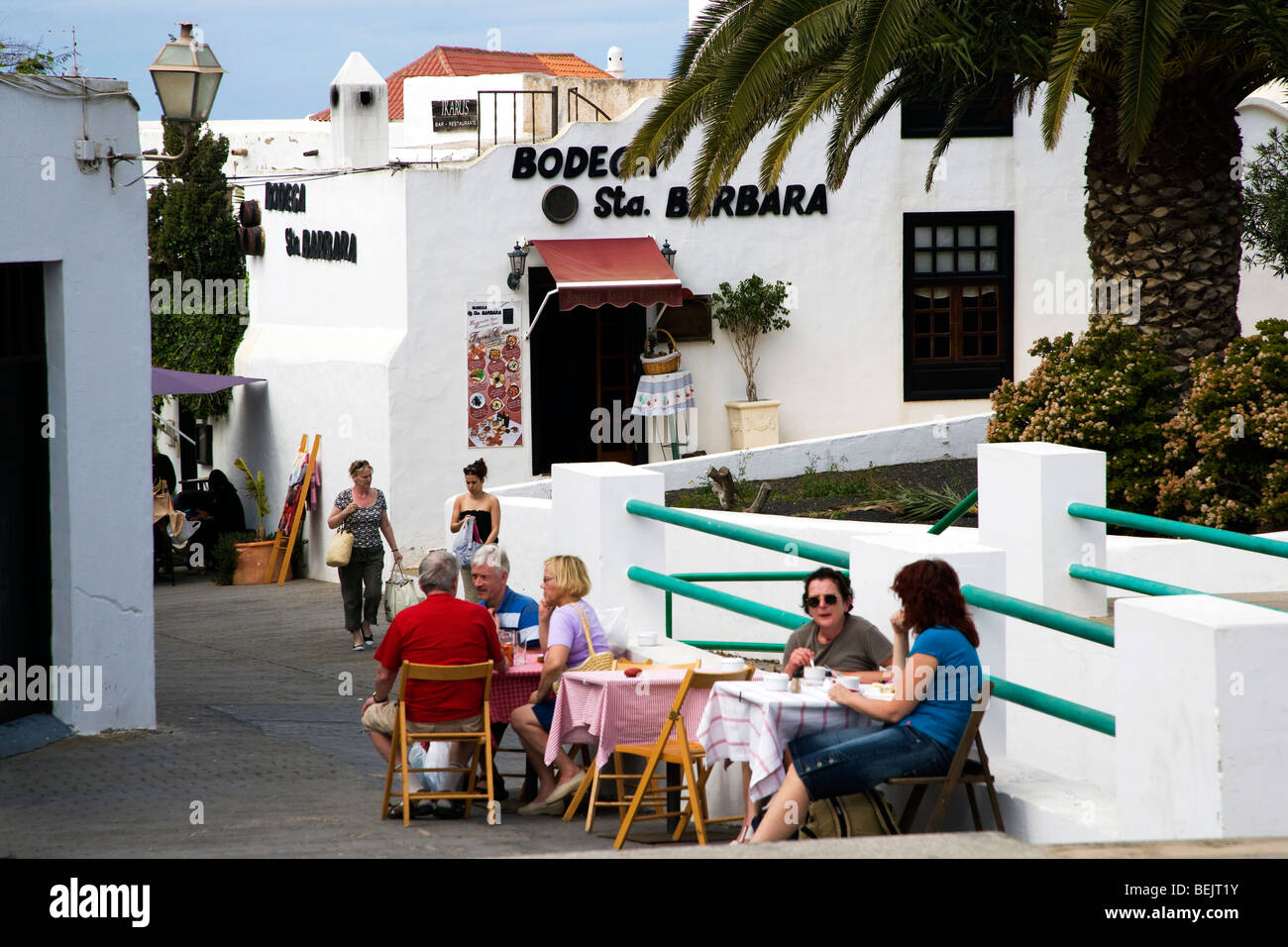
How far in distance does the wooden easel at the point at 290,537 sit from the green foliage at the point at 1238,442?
11.7 m

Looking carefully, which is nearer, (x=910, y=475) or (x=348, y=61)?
(x=910, y=475)

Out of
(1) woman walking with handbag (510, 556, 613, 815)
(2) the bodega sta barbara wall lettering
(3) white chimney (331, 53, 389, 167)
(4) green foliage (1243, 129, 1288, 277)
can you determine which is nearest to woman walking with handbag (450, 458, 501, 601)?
(1) woman walking with handbag (510, 556, 613, 815)

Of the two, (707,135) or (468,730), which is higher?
(707,135)

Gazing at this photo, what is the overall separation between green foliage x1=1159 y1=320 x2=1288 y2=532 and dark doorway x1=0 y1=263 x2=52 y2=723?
7750mm

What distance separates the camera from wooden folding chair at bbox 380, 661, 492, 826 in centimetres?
754

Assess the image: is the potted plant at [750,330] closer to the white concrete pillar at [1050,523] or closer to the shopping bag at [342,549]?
the shopping bag at [342,549]

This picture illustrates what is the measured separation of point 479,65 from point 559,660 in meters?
31.1

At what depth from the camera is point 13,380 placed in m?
9.27

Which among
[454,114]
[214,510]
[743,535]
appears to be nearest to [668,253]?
[214,510]

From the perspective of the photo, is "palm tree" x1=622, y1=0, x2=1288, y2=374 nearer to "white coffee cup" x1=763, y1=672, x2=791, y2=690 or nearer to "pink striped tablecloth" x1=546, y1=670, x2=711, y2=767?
"pink striped tablecloth" x1=546, y1=670, x2=711, y2=767
